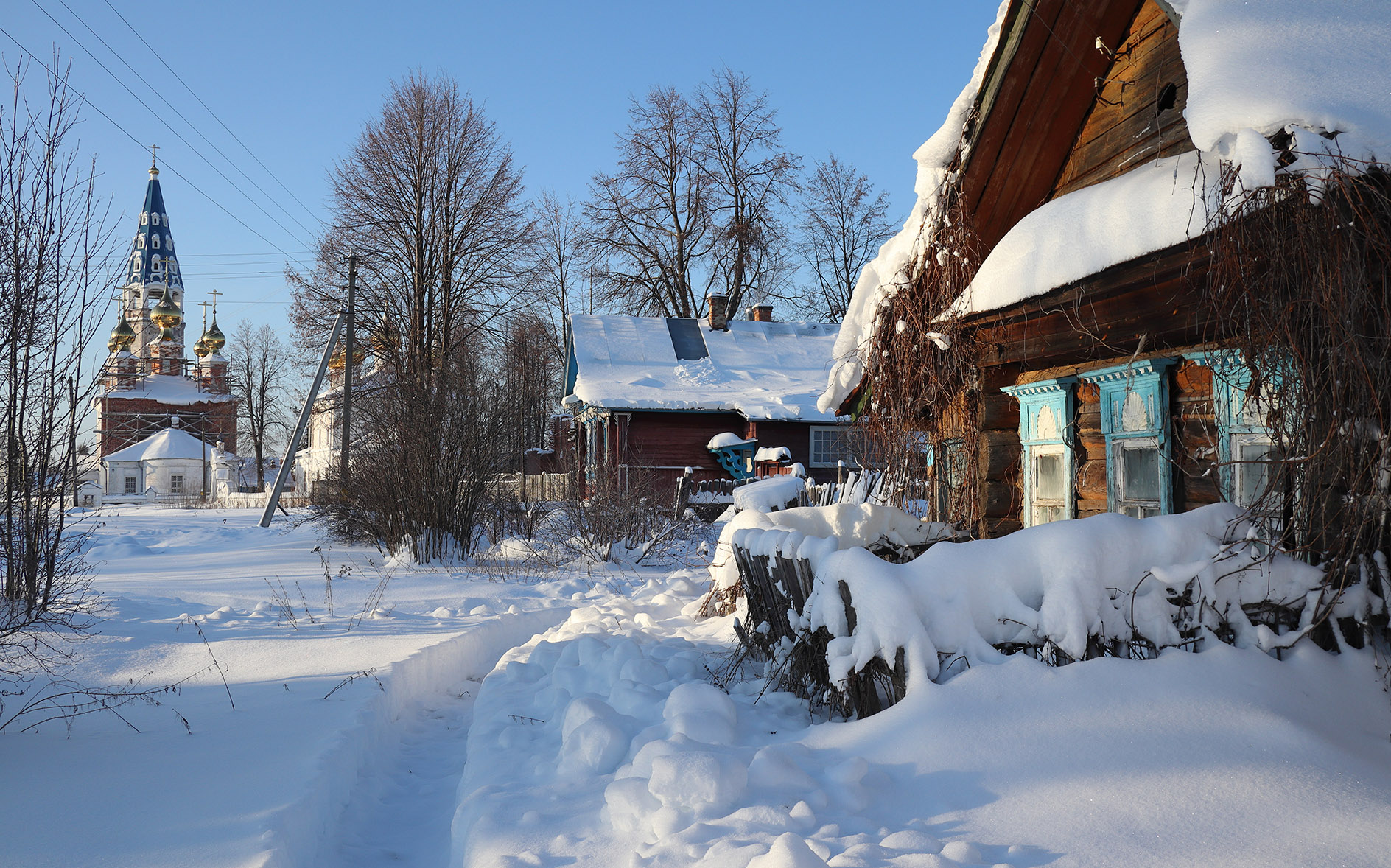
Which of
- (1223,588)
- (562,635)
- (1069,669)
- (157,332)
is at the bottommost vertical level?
(562,635)

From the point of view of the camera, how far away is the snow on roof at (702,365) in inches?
866

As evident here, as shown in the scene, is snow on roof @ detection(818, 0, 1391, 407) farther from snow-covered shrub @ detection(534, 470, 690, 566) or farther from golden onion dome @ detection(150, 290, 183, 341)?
golden onion dome @ detection(150, 290, 183, 341)

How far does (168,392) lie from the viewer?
192 ft

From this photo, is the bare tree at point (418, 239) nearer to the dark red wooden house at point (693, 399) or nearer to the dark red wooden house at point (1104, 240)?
the dark red wooden house at point (693, 399)

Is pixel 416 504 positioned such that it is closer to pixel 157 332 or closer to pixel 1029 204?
pixel 1029 204

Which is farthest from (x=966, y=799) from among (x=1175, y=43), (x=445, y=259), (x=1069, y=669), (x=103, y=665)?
(x=445, y=259)

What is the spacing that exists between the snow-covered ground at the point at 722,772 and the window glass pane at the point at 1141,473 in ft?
7.08

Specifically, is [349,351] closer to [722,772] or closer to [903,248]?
[903,248]

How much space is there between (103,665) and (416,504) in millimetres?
6264

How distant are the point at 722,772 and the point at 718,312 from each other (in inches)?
902

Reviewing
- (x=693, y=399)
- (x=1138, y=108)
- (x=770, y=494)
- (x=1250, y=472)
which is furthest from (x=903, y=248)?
(x=693, y=399)

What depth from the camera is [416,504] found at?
12.0m

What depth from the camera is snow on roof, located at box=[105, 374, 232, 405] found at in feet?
189

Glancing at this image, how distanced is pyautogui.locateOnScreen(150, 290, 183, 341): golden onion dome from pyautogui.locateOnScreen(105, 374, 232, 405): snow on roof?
4.04 meters
